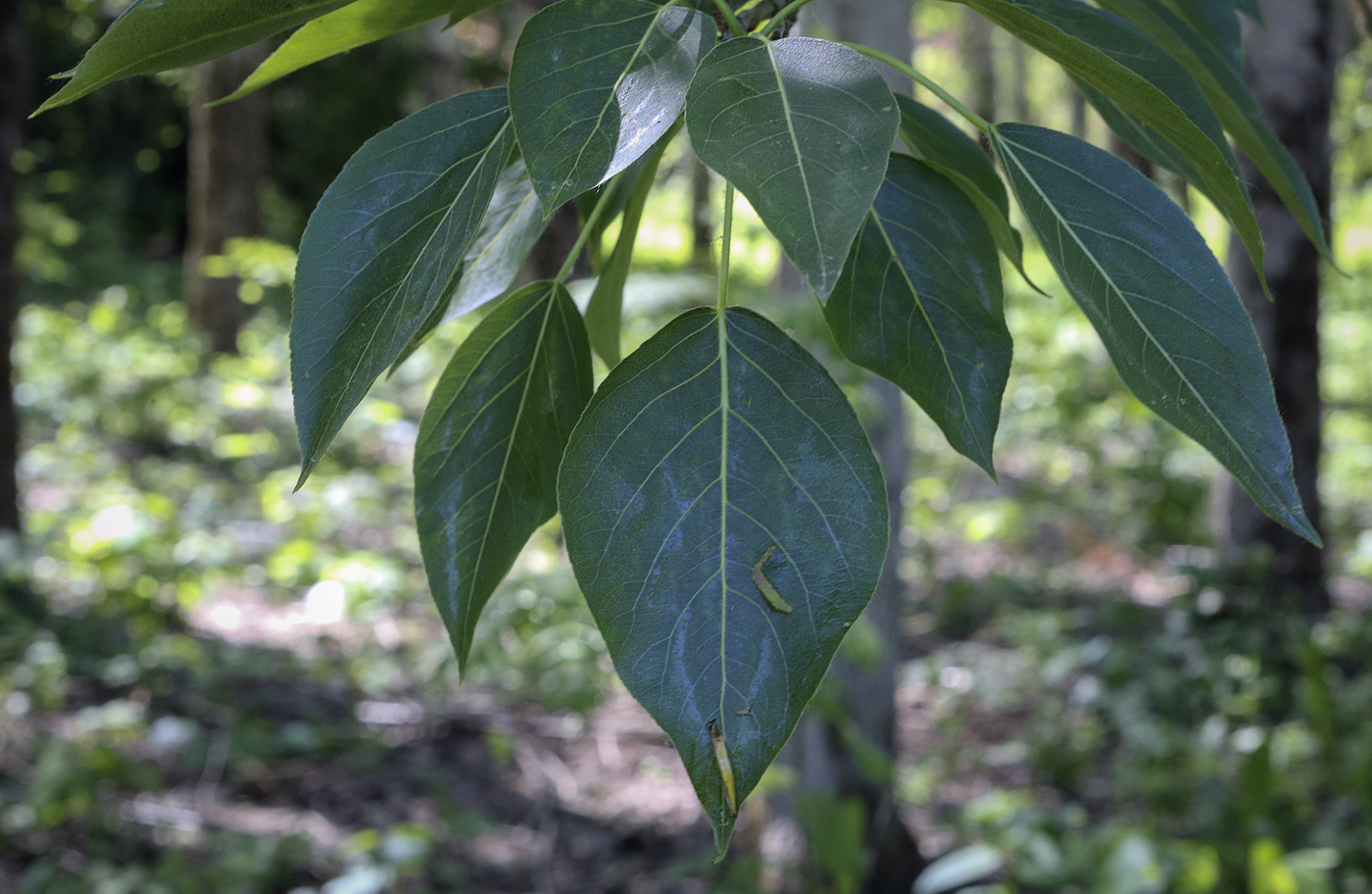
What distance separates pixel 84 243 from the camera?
12.2 metres

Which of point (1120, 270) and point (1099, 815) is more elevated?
point (1120, 270)

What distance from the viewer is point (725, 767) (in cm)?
39

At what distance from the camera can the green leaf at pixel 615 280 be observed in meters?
0.60

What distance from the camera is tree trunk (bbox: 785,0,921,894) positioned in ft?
7.96

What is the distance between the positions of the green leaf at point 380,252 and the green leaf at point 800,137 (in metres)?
0.11

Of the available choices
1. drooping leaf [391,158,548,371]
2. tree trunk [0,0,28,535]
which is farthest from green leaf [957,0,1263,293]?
tree trunk [0,0,28,535]

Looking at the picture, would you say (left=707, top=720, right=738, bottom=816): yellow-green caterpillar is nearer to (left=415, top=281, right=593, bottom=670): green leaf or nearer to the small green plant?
the small green plant

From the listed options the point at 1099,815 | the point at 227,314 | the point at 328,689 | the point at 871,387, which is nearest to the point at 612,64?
Result: the point at 871,387

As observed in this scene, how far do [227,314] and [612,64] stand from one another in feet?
26.4

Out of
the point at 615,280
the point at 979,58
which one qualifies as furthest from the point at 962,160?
the point at 979,58

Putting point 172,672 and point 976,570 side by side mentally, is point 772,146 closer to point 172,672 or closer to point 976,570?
point 172,672

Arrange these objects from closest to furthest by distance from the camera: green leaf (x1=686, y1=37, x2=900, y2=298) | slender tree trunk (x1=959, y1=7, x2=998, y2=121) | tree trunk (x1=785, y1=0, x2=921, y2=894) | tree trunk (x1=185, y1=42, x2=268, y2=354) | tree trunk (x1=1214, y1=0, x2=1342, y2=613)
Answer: green leaf (x1=686, y1=37, x2=900, y2=298)
tree trunk (x1=785, y1=0, x2=921, y2=894)
tree trunk (x1=1214, y1=0, x2=1342, y2=613)
tree trunk (x1=185, y1=42, x2=268, y2=354)
slender tree trunk (x1=959, y1=7, x2=998, y2=121)

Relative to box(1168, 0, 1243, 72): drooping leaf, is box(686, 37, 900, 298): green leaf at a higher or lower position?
lower

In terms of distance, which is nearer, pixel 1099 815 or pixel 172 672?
pixel 1099 815
